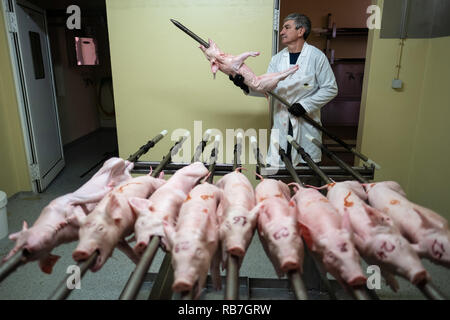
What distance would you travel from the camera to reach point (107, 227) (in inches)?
38.8

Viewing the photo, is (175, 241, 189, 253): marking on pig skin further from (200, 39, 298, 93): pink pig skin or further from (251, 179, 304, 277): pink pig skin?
(200, 39, 298, 93): pink pig skin

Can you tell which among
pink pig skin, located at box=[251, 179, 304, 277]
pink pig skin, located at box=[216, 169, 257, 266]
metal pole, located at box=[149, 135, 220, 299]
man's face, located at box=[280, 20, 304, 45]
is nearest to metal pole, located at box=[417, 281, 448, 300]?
pink pig skin, located at box=[251, 179, 304, 277]

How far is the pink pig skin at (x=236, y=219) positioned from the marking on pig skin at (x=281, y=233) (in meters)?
0.10

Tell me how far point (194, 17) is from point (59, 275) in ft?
8.12

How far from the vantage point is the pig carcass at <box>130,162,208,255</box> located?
99 centimetres

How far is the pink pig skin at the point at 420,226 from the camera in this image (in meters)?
0.93

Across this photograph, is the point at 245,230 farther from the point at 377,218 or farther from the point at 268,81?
the point at 268,81

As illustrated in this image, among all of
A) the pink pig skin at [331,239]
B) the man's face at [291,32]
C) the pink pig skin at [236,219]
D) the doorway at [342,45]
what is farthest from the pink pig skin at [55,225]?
the doorway at [342,45]

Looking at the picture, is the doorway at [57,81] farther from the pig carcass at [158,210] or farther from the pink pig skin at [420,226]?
the pink pig skin at [420,226]

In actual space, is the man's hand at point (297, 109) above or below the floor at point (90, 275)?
above


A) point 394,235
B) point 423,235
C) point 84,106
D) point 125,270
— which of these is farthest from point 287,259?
point 84,106

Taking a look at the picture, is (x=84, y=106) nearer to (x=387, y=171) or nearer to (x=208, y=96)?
Answer: (x=208, y=96)

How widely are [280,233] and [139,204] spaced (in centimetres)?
49

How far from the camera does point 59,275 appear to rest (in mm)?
2281
